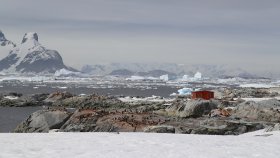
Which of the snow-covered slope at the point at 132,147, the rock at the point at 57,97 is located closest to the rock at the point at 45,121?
the snow-covered slope at the point at 132,147

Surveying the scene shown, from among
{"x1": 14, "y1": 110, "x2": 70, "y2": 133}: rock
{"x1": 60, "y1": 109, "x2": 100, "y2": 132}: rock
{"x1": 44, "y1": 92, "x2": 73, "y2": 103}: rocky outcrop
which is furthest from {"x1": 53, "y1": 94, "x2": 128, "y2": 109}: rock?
{"x1": 60, "y1": 109, "x2": 100, "y2": 132}: rock

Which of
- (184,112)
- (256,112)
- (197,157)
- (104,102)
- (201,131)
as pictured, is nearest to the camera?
(197,157)

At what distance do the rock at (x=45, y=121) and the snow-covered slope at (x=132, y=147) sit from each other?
15.1 m

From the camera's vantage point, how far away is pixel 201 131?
69.0ft

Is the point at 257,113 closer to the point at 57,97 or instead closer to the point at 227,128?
the point at 227,128

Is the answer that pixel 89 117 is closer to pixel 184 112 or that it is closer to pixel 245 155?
pixel 184 112

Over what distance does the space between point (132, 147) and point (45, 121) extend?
A: 18.7 meters

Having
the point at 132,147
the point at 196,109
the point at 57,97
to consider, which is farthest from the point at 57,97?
the point at 132,147

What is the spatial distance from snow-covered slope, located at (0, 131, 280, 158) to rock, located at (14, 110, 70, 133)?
1510 centimetres

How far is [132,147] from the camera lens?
13109 mm

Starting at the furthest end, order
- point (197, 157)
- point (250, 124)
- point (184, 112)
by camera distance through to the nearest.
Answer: point (184, 112), point (250, 124), point (197, 157)

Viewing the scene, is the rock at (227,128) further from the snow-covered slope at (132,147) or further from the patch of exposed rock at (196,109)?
the patch of exposed rock at (196,109)

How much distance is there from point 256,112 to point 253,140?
57.5 ft

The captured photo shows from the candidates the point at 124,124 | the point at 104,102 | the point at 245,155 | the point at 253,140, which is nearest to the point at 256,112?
the point at 124,124
